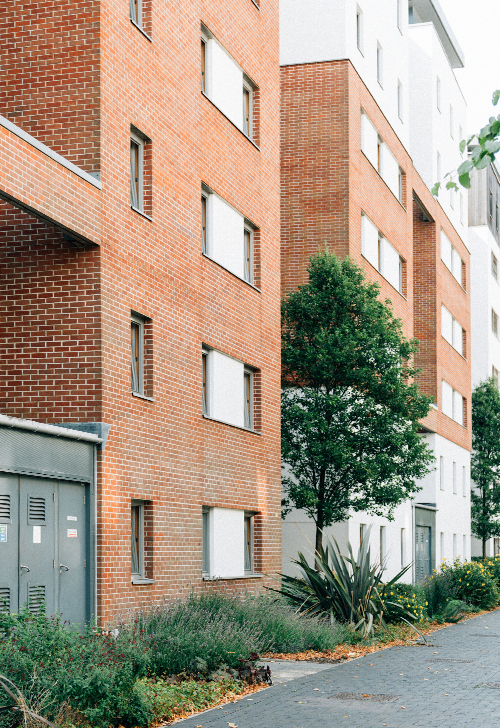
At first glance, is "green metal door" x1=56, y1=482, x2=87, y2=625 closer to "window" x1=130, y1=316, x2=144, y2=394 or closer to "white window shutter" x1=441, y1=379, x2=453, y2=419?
"window" x1=130, y1=316, x2=144, y2=394

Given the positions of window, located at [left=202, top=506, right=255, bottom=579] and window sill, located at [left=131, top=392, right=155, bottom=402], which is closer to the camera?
window sill, located at [left=131, top=392, right=155, bottom=402]

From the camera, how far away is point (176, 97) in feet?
57.7

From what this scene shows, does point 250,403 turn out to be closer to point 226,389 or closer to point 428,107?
point 226,389

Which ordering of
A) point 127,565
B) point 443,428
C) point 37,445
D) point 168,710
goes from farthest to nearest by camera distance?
point 443,428
point 127,565
point 37,445
point 168,710

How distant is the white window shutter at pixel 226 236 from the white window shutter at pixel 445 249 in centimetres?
2207

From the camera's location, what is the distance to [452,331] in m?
43.3

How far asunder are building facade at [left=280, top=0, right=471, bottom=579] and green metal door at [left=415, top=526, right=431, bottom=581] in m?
0.07

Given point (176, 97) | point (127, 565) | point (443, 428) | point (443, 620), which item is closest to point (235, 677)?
point (127, 565)

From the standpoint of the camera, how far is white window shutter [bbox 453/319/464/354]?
144 feet

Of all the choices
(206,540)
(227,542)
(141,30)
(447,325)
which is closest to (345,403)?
(227,542)

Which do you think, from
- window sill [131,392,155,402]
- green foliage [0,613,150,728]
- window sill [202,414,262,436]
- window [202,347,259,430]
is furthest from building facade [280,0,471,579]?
green foliage [0,613,150,728]

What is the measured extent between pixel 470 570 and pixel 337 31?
49.4ft

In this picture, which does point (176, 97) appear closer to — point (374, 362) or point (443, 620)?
point (374, 362)

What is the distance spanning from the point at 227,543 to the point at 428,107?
25.3 m
